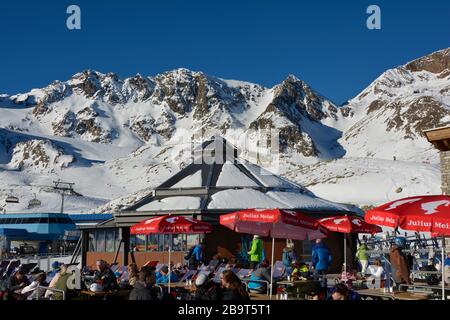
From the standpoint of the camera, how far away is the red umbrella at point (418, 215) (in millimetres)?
8578

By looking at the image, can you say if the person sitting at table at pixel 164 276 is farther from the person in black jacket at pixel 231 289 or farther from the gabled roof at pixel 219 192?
the gabled roof at pixel 219 192

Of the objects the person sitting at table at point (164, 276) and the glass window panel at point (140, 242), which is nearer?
the person sitting at table at point (164, 276)

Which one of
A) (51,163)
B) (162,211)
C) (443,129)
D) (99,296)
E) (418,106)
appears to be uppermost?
(418,106)

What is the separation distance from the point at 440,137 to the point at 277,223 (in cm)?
745

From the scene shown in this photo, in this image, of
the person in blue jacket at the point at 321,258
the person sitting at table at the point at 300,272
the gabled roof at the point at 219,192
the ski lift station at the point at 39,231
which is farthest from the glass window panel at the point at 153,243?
the ski lift station at the point at 39,231

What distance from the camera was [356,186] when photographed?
71.4 meters

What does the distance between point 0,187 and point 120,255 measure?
3979 inches

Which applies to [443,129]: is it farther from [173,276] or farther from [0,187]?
[0,187]

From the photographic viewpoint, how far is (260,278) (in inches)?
524

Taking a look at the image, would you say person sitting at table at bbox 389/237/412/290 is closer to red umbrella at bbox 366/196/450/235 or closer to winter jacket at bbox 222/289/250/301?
red umbrella at bbox 366/196/450/235

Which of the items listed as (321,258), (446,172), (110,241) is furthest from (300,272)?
(110,241)

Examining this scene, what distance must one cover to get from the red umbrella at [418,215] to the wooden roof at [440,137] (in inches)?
417
